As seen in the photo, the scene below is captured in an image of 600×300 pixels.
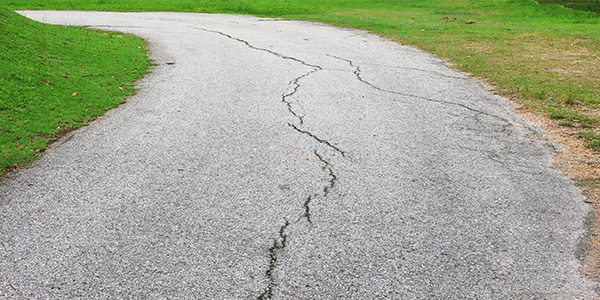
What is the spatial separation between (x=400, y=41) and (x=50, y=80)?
9480 millimetres

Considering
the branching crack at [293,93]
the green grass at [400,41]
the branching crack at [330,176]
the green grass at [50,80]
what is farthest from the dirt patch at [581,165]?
the green grass at [50,80]

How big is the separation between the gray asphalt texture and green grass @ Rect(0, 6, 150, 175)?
34cm

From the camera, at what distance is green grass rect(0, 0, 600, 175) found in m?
5.93

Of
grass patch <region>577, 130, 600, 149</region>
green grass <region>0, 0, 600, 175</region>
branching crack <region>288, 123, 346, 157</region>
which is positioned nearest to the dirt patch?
grass patch <region>577, 130, 600, 149</region>

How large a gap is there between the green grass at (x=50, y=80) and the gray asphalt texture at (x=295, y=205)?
0.34 m

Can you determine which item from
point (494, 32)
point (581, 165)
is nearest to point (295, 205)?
point (581, 165)

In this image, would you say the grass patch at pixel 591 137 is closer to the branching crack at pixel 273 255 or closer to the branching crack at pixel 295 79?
the branching crack at pixel 295 79

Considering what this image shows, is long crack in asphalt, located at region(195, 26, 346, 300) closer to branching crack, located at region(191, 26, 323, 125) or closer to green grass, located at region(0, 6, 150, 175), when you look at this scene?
branching crack, located at region(191, 26, 323, 125)

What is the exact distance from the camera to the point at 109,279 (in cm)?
283

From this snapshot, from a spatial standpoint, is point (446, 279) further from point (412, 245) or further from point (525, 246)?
point (525, 246)

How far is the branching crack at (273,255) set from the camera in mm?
2743

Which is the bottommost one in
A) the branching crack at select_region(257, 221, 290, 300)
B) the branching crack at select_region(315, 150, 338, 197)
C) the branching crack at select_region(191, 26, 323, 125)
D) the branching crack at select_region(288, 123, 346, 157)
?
the branching crack at select_region(257, 221, 290, 300)

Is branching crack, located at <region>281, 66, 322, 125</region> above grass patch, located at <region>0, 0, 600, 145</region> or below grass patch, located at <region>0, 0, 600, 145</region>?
below

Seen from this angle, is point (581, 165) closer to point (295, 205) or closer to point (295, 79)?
point (295, 205)
